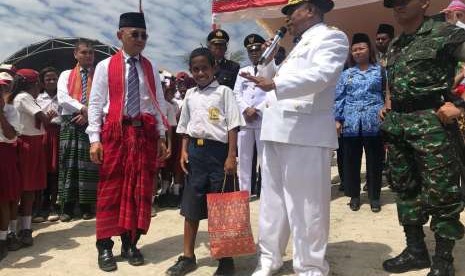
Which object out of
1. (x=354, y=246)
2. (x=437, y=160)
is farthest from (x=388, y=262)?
(x=437, y=160)

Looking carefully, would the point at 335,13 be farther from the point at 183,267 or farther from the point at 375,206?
the point at 183,267

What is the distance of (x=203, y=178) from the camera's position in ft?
12.3

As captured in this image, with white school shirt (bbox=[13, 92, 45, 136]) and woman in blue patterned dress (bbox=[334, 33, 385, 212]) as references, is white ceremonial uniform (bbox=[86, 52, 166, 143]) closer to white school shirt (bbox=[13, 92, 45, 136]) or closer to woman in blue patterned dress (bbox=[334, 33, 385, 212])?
white school shirt (bbox=[13, 92, 45, 136])

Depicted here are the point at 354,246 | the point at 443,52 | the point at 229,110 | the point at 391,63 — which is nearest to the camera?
the point at 443,52

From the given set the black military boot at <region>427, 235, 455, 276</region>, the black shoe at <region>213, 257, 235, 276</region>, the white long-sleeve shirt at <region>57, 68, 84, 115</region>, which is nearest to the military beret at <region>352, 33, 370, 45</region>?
the black military boot at <region>427, 235, 455, 276</region>

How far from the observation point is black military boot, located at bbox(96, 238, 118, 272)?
3.84 meters

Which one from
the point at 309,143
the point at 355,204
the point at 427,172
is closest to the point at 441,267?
the point at 427,172

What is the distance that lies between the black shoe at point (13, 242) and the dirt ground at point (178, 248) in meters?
0.07

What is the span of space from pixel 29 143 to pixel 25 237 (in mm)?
1123

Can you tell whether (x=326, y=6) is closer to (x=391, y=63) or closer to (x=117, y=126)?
(x=391, y=63)

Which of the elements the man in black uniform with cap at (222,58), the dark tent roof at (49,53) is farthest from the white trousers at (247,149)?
the dark tent roof at (49,53)

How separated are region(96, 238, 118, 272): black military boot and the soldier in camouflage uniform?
87.8 inches

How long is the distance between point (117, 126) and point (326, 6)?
196 centimetres

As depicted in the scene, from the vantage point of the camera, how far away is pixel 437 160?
123 inches
